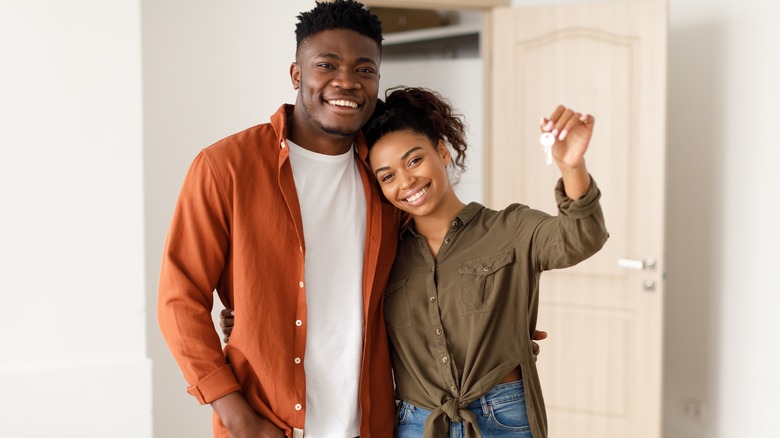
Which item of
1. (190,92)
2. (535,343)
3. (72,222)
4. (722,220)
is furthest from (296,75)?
(722,220)

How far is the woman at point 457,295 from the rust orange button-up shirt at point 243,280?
132 mm

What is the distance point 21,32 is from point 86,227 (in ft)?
2.32

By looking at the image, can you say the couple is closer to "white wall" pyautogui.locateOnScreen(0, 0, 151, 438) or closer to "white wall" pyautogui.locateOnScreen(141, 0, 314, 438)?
"white wall" pyautogui.locateOnScreen(0, 0, 151, 438)

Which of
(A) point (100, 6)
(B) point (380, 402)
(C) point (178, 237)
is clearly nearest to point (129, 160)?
(A) point (100, 6)

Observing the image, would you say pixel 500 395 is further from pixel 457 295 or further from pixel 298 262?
pixel 298 262

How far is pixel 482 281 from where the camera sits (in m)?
1.55

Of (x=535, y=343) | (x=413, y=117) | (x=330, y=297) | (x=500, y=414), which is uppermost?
(x=413, y=117)

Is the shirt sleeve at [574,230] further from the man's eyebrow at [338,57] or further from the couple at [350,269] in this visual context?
the man's eyebrow at [338,57]

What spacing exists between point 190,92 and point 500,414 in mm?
2222

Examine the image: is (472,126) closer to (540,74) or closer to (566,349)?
(540,74)

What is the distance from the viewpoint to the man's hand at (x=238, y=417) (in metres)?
1.44

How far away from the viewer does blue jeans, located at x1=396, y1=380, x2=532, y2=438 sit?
5.04 ft

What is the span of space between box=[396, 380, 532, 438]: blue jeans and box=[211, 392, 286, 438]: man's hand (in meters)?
0.34

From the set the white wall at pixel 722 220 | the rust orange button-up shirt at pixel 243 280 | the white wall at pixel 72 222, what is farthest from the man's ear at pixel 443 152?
the white wall at pixel 722 220
